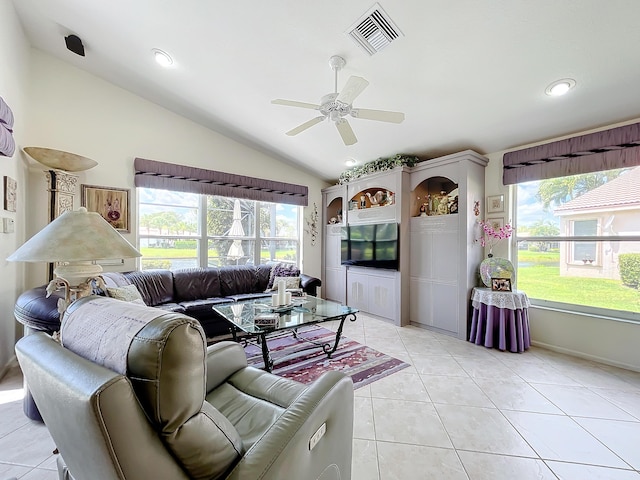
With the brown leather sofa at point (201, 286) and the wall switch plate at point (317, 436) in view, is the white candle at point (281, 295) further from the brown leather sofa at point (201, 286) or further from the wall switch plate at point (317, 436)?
the wall switch plate at point (317, 436)

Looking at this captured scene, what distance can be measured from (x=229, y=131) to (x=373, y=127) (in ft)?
7.35

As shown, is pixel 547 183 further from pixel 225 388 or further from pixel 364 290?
pixel 225 388

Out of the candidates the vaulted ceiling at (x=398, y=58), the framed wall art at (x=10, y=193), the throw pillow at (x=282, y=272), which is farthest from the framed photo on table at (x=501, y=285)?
the framed wall art at (x=10, y=193)

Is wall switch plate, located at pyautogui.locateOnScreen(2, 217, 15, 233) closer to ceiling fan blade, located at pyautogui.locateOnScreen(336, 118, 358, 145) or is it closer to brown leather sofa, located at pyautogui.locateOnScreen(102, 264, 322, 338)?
brown leather sofa, located at pyautogui.locateOnScreen(102, 264, 322, 338)

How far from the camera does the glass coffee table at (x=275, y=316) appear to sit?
7.95 ft

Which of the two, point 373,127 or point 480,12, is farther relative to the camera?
point 373,127

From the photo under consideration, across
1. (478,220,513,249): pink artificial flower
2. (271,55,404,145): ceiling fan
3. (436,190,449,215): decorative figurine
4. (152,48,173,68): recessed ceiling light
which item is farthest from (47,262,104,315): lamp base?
(478,220,513,249): pink artificial flower

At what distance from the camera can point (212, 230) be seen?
4.45 metres

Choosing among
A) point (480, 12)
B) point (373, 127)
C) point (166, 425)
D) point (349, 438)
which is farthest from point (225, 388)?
point (373, 127)

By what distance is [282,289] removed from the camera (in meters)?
2.97

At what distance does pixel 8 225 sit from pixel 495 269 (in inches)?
197

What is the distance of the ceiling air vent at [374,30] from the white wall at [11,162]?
2923mm

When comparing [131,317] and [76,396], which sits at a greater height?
[131,317]

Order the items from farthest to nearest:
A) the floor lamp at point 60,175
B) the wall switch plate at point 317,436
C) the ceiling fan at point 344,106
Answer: the floor lamp at point 60,175
the ceiling fan at point 344,106
the wall switch plate at point 317,436
